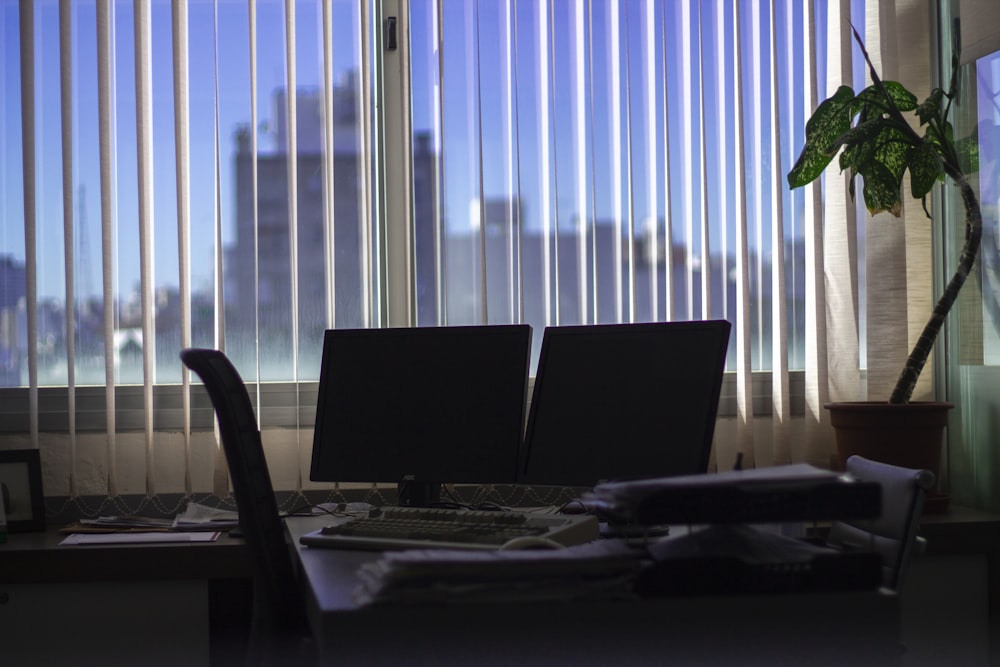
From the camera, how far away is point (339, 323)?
262 cm

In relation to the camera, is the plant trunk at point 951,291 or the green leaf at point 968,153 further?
the green leaf at point 968,153

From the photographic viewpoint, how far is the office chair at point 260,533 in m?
1.48

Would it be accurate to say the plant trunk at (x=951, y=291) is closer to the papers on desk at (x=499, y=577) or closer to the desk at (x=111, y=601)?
the papers on desk at (x=499, y=577)

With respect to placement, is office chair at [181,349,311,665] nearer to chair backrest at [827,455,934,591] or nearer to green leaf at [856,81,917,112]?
chair backrest at [827,455,934,591]

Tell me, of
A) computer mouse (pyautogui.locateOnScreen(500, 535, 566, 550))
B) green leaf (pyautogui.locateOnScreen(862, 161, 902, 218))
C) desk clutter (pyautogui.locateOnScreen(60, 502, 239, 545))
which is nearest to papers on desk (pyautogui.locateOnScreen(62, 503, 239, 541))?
desk clutter (pyautogui.locateOnScreen(60, 502, 239, 545))

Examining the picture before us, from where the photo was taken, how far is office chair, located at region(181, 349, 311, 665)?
58.3 inches

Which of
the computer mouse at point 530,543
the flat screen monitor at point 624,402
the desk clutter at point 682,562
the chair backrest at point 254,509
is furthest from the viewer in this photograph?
the flat screen monitor at point 624,402

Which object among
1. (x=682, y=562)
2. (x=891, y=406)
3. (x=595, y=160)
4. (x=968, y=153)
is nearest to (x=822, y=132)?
(x=968, y=153)

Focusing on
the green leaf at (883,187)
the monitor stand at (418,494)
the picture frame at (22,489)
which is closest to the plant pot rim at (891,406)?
the green leaf at (883,187)

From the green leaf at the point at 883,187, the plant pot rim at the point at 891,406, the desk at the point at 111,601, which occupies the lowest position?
the desk at the point at 111,601

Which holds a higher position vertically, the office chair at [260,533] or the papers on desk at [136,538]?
the office chair at [260,533]

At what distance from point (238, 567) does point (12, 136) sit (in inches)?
52.4

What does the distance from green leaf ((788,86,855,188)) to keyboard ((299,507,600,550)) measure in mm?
1216

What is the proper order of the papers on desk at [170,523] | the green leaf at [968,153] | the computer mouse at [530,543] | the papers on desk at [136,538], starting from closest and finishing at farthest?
the computer mouse at [530,543] < the papers on desk at [136,538] < the papers on desk at [170,523] < the green leaf at [968,153]
